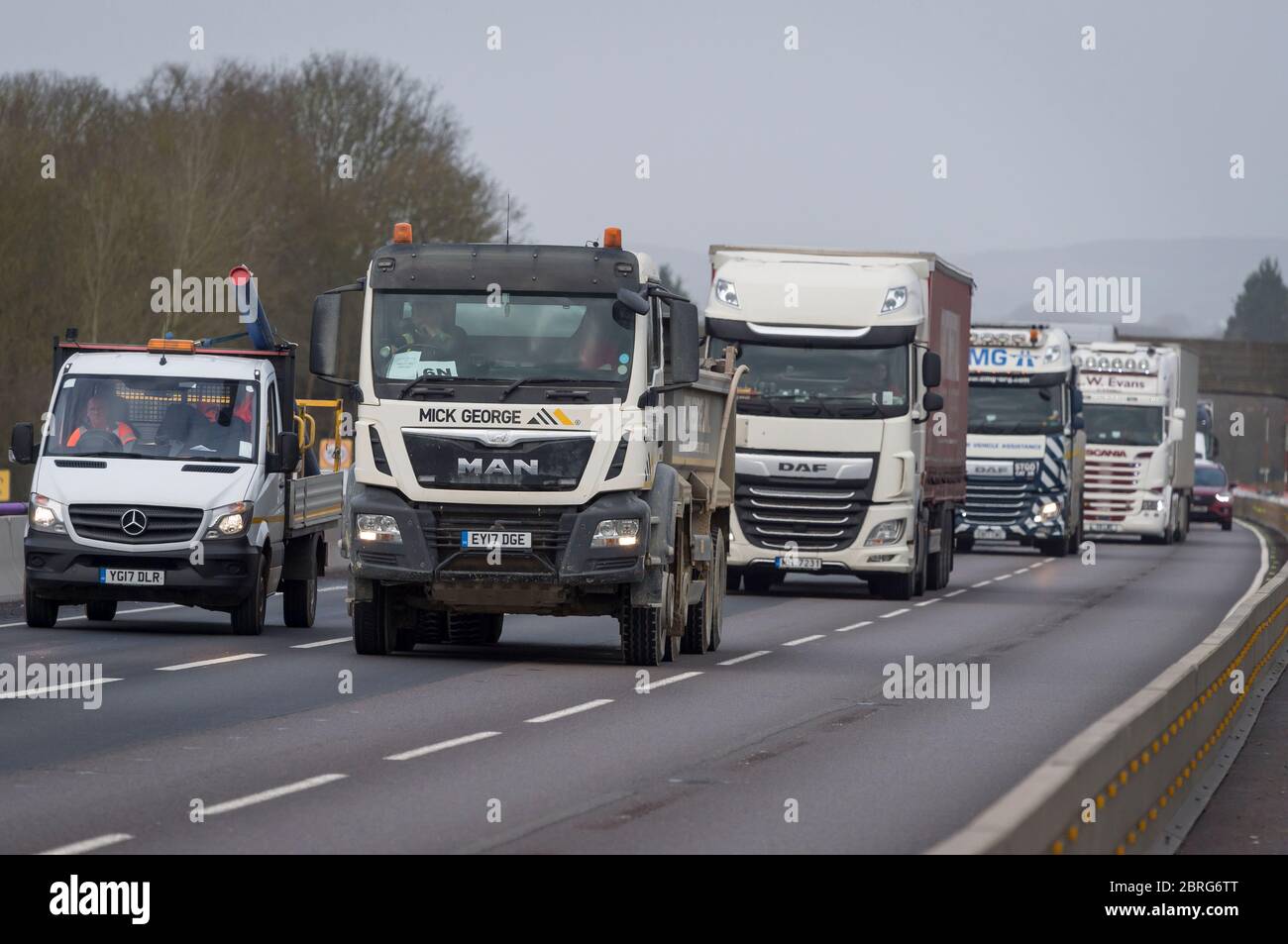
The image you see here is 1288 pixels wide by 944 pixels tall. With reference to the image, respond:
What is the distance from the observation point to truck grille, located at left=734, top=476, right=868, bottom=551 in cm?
2903

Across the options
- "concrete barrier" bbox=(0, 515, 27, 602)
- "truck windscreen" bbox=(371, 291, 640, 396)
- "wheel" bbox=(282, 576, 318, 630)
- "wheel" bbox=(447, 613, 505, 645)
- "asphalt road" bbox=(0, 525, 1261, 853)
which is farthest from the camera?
"concrete barrier" bbox=(0, 515, 27, 602)

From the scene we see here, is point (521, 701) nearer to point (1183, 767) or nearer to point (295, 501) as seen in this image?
point (1183, 767)

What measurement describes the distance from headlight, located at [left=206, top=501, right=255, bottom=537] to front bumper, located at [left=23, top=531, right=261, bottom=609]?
3.5 inches

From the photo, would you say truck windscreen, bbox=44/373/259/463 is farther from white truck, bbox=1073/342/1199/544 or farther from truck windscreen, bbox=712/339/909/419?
white truck, bbox=1073/342/1199/544

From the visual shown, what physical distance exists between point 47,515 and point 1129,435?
34.1 m

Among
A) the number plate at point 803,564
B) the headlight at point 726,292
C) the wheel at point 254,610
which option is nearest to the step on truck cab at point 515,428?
the wheel at point 254,610

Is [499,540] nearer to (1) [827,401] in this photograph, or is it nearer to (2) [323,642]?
(2) [323,642]

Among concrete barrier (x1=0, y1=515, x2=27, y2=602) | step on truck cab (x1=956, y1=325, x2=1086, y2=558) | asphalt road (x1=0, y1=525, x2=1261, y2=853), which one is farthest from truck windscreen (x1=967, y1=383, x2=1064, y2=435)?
concrete barrier (x1=0, y1=515, x2=27, y2=602)

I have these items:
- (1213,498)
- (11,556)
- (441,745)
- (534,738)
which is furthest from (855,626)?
(1213,498)

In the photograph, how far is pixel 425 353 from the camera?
18.5 meters

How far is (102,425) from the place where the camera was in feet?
70.0

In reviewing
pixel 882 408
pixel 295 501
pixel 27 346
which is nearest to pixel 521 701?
pixel 295 501
